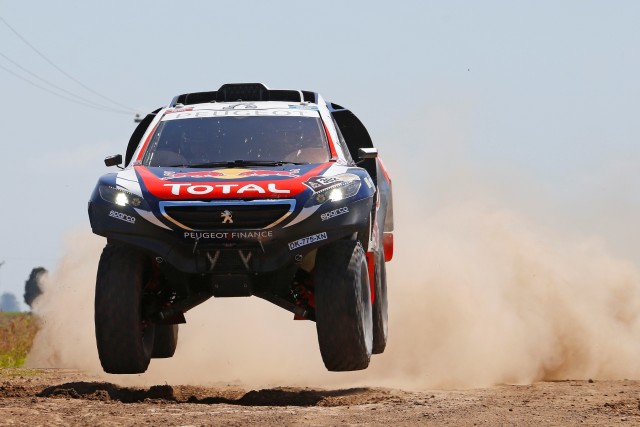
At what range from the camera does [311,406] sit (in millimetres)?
10102

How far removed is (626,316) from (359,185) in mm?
7104

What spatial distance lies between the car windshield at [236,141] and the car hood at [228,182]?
38 cm

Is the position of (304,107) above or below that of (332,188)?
above

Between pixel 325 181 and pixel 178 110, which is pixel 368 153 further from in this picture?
pixel 178 110

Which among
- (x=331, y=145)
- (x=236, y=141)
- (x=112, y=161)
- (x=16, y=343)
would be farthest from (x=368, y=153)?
(x=16, y=343)

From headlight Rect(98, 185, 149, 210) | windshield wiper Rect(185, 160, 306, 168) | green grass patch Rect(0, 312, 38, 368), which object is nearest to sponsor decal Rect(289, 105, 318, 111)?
windshield wiper Rect(185, 160, 306, 168)

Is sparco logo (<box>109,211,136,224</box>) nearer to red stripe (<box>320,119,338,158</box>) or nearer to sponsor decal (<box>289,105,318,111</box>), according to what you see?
red stripe (<box>320,119,338,158</box>)

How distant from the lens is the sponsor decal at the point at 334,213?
10037 mm

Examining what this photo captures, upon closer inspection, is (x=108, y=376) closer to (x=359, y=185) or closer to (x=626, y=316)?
(x=359, y=185)

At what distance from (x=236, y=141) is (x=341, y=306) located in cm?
199

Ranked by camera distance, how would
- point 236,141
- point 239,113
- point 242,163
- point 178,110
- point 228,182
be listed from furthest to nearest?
point 178,110 < point 239,113 < point 236,141 < point 242,163 < point 228,182

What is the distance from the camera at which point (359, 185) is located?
410 inches

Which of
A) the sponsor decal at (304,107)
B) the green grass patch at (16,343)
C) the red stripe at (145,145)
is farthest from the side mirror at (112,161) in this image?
the green grass patch at (16,343)

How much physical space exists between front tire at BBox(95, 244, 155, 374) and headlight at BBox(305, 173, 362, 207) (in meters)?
1.35
